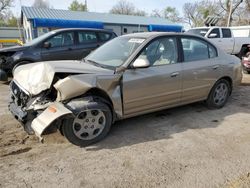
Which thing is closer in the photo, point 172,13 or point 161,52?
point 161,52

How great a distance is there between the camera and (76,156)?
346 centimetres

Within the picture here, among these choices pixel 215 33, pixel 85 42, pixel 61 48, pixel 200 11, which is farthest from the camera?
pixel 200 11

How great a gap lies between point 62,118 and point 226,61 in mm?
3862

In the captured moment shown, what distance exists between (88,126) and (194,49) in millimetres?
2677

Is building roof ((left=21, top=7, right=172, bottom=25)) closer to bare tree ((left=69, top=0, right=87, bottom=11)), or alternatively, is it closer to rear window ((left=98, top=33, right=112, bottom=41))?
rear window ((left=98, top=33, right=112, bottom=41))

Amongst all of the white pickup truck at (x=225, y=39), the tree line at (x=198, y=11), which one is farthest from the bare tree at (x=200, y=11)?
the white pickup truck at (x=225, y=39)

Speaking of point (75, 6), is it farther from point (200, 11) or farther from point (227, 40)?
point (227, 40)

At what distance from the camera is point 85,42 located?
8.86 meters

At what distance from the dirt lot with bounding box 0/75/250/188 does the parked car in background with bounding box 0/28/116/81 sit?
3.50 metres

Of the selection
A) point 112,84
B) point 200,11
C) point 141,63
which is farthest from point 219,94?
point 200,11

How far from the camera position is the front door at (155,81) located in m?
4.06

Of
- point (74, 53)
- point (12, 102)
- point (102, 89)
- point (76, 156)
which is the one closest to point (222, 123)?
point (102, 89)

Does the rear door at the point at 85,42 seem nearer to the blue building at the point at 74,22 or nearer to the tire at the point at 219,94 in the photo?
the tire at the point at 219,94

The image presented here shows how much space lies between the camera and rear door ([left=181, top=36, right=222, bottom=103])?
4785 mm
